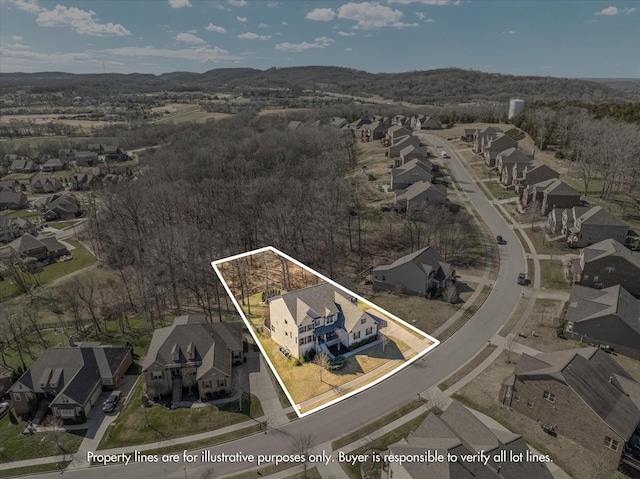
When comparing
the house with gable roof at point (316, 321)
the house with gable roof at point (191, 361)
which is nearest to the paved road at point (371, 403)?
the house with gable roof at point (191, 361)

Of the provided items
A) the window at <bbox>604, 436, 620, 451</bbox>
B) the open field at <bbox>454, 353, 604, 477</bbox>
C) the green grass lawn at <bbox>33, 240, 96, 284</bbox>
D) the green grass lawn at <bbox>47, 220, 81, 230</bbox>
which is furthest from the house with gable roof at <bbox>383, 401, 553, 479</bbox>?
the green grass lawn at <bbox>47, 220, 81, 230</bbox>

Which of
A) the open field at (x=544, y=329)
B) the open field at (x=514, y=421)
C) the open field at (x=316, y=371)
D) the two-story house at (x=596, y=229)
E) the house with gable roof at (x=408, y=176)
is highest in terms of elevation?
the open field at (x=316, y=371)

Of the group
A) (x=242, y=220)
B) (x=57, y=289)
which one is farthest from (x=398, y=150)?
(x=57, y=289)

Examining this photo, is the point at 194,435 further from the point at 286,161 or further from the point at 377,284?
the point at 286,161

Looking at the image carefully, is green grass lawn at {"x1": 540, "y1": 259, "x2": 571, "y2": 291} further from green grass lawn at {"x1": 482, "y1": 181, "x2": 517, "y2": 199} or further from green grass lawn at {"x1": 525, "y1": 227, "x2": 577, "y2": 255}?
green grass lawn at {"x1": 482, "y1": 181, "x2": 517, "y2": 199}

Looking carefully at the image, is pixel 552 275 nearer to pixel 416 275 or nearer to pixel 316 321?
pixel 416 275

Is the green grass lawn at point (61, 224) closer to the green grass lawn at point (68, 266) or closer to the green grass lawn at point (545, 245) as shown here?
the green grass lawn at point (68, 266)

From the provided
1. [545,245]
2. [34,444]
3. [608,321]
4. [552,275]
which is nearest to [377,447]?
[608,321]
